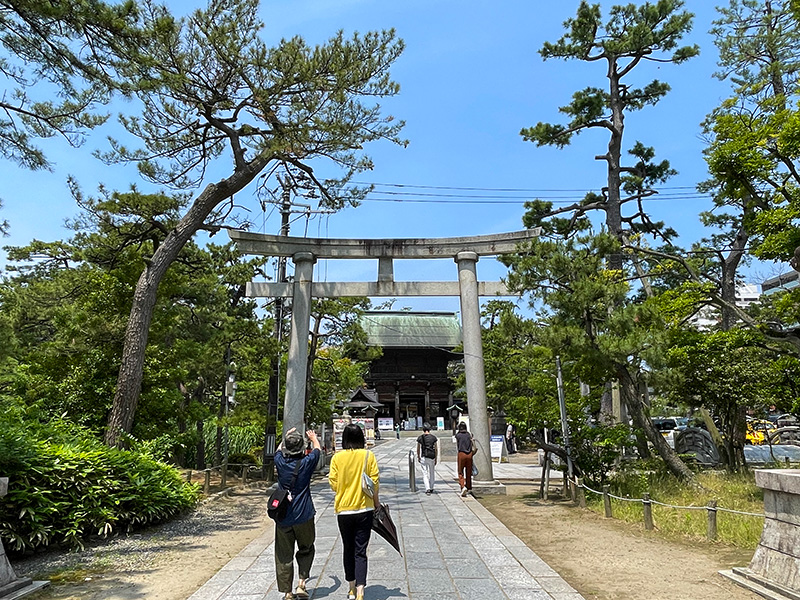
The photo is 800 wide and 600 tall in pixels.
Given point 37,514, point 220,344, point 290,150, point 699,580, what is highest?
point 290,150

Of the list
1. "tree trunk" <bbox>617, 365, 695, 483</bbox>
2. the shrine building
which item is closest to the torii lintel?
"tree trunk" <bbox>617, 365, 695, 483</bbox>

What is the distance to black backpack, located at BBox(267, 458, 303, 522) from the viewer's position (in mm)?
4188

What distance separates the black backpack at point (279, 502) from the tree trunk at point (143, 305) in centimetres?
565

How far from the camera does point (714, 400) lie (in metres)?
11.8

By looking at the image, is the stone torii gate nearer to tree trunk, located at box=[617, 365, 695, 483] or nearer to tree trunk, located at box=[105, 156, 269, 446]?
tree trunk, located at box=[105, 156, 269, 446]

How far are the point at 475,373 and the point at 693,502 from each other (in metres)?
4.82

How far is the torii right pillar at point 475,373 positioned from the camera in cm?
1145

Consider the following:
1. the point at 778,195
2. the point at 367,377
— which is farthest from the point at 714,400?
the point at 367,377

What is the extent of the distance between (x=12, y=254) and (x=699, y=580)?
23.4 meters

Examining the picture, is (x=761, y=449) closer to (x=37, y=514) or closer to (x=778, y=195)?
(x=778, y=195)

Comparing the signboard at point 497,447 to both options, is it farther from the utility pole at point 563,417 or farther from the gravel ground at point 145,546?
the gravel ground at point 145,546

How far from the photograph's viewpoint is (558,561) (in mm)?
5980

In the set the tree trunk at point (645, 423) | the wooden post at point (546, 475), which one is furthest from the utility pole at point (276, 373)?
the tree trunk at point (645, 423)

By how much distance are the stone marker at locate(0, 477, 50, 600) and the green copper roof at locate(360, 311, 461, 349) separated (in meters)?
28.9
